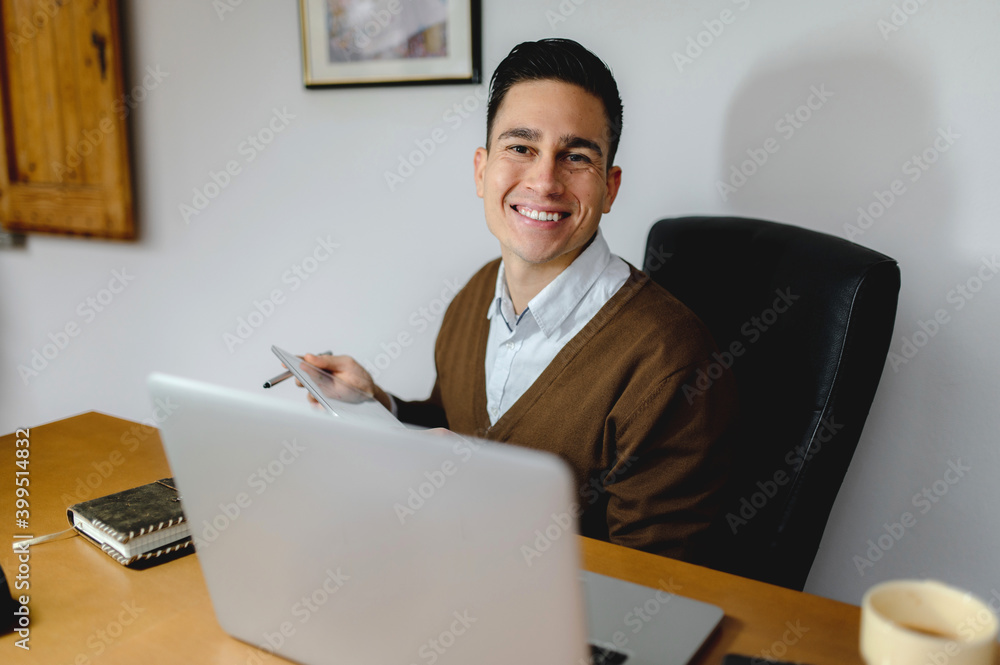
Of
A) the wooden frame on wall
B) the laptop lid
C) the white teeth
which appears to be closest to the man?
the white teeth

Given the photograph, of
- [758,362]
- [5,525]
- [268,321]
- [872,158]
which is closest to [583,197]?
[758,362]

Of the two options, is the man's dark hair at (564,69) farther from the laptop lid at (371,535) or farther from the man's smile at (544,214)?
the laptop lid at (371,535)

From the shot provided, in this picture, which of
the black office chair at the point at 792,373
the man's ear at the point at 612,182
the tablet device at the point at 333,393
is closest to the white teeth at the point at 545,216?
the man's ear at the point at 612,182

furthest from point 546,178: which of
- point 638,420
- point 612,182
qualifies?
point 638,420

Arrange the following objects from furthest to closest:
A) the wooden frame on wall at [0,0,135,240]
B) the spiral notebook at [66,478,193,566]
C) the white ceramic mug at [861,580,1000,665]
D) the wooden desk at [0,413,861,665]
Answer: the wooden frame on wall at [0,0,135,240] < the spiral notebook at [66,478,193,566] < the wooden desk at [0,413,861,665] < the white ceramic mug at [861,580,1000,665]

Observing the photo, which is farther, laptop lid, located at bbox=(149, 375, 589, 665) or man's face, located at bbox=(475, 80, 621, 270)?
man's face, located at bbox=(475, 80, 621, 270)

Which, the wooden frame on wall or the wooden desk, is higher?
the wooden frame on wall

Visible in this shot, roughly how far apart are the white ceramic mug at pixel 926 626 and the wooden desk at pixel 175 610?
0.55 ft

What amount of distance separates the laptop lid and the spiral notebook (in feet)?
0.78

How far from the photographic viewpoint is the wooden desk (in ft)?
2.49

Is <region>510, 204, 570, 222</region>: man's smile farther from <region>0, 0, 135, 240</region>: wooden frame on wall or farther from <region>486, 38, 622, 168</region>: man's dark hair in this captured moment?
<region>0, 0, 135, 240</region>: wooden frame on wall

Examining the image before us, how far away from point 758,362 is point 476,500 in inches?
30.2

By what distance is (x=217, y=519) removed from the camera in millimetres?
724

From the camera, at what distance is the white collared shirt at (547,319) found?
1326 mm
